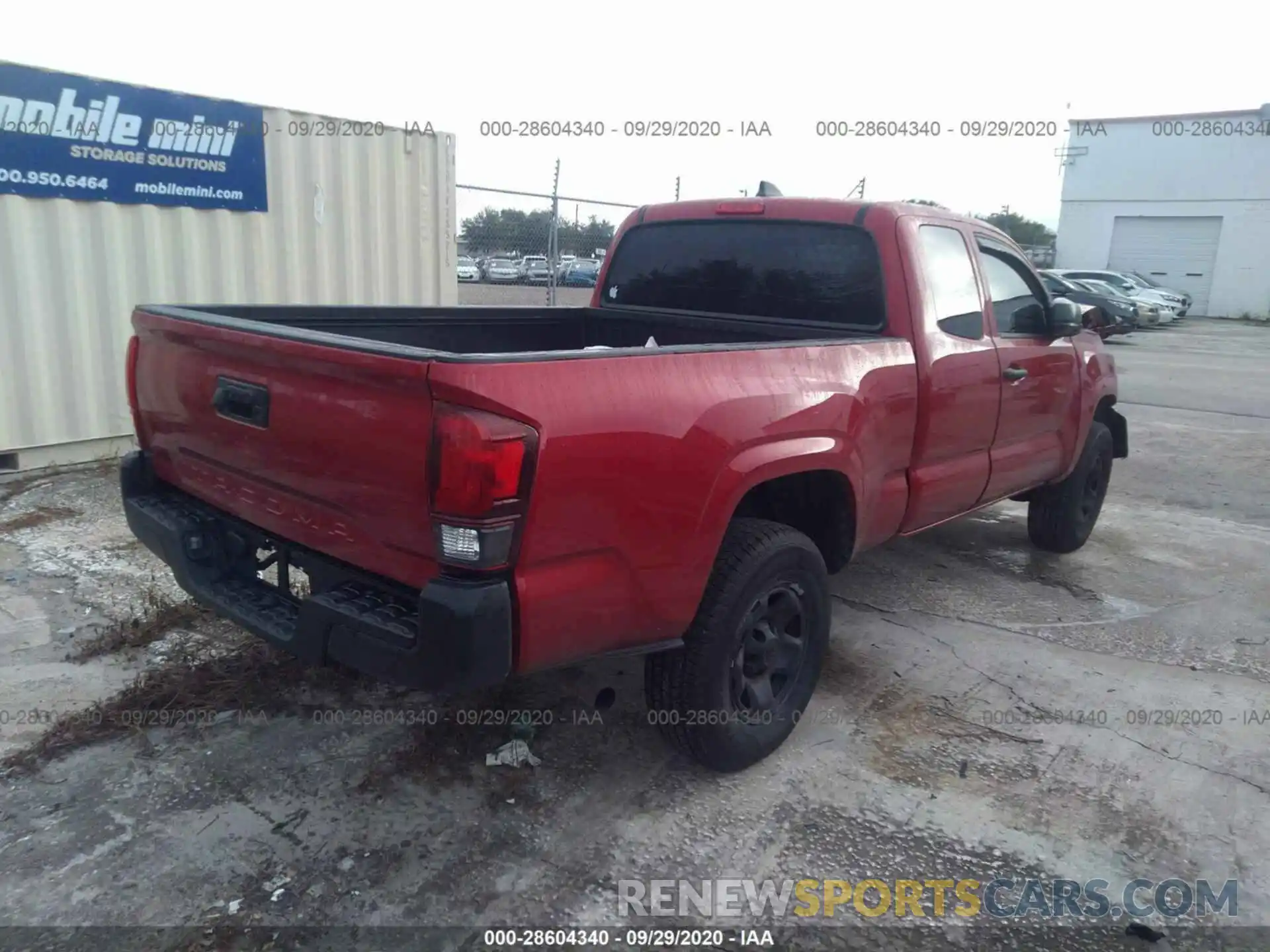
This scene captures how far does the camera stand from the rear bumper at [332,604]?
2258 mm

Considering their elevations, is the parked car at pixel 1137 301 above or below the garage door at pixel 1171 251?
below

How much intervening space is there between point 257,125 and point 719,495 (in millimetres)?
5949

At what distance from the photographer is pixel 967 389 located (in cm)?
399

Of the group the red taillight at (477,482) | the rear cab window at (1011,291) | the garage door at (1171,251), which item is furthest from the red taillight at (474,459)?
the garage door at (1171,251)

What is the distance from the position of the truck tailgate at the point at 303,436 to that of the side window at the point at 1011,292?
3.11 meters

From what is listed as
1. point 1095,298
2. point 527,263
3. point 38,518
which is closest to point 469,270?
point 527,263

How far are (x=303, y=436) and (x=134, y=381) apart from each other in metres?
1.26

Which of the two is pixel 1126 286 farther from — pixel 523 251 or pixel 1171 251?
pixel 523 251

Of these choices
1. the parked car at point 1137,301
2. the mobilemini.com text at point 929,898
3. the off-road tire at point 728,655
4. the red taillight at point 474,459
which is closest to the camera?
the red taillight at point 474,459

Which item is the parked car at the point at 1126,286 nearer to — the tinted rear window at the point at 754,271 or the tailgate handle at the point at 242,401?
the tinted rear window at the point at 754,271

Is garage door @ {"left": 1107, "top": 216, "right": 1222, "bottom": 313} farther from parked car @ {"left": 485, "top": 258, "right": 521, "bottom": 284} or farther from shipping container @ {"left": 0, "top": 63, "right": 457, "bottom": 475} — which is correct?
shipping container @ {"left": 0, "top": 63, "right": 457, "bottom": 475}

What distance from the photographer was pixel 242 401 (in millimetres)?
2748

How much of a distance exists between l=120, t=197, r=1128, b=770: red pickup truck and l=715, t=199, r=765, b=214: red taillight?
0.7 inches

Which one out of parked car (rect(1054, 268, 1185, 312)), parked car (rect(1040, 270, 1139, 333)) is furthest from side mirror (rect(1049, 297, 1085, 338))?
parked car (rect(1054, 268, 1185, 312))
